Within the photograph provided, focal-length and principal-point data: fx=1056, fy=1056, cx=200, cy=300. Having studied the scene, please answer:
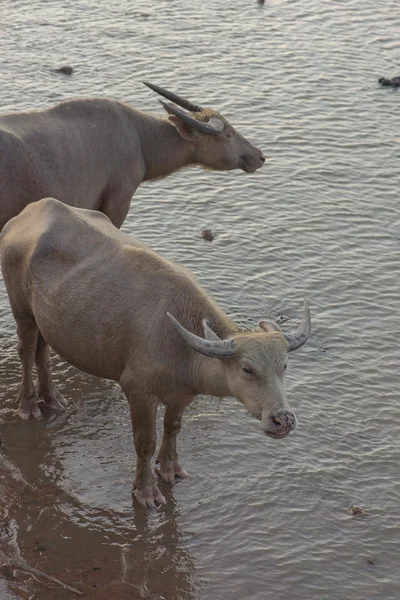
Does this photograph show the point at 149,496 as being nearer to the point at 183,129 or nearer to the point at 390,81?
the point at 183,129

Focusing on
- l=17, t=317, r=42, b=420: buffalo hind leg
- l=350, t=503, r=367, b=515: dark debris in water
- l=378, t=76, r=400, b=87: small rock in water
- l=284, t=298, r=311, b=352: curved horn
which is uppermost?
l=284, t=298, r=311, b=352: curved horn

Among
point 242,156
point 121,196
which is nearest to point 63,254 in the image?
point 121,196

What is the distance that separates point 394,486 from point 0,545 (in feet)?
10.4

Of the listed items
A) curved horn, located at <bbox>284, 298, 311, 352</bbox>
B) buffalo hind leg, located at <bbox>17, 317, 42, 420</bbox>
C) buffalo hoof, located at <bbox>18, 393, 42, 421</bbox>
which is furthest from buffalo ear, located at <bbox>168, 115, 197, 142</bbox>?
curved horn, located at <bbox>284, 298, 311, 352</bbox>

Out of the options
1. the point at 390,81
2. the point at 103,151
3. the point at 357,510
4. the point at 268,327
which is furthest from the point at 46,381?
the point at 390,81

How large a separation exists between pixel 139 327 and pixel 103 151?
341cm

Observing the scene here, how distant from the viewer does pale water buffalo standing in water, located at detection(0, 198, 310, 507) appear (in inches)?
281

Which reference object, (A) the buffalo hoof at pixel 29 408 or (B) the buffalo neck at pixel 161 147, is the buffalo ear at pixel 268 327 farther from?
(B) the buffalo neck at pixel 161 147

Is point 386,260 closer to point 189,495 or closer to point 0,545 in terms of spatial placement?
point 189,495

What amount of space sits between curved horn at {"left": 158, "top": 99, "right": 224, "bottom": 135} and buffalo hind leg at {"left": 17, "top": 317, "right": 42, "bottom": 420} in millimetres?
3196

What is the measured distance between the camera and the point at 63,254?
8.23 meters

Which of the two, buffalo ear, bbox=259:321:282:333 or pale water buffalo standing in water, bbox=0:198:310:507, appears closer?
pale water buffalo standing in water, bbox=0:198:310:507

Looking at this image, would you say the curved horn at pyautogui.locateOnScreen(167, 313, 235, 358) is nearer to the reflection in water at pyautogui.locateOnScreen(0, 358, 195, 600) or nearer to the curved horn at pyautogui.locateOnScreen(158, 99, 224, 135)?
the reflection in water at pyautogui.locateOnScreen(0, 358, 195, 600)

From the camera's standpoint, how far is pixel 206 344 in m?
7.03
